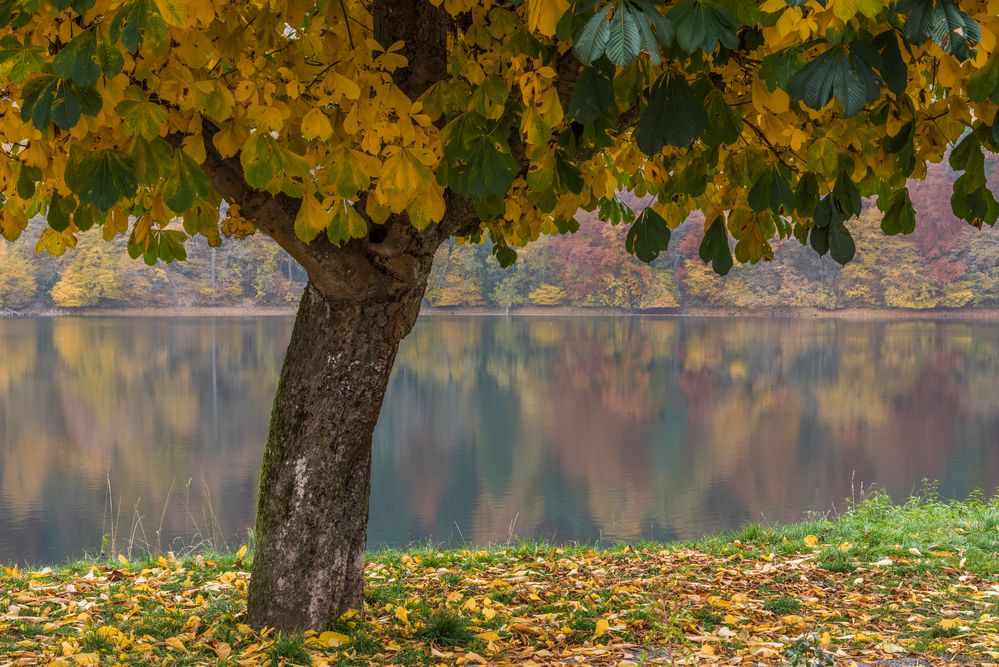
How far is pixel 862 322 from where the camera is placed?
58594 mm

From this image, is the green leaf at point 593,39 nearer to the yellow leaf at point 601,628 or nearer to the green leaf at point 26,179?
the green leaf at point 26,179

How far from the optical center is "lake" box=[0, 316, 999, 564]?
49.3ft

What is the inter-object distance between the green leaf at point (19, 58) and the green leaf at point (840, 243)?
2445 millimetres

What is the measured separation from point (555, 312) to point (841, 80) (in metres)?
62.5

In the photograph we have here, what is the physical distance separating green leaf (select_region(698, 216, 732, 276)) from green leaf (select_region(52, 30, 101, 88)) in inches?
81.9

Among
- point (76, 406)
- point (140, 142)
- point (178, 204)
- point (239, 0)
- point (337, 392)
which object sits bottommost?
point (76, 406)

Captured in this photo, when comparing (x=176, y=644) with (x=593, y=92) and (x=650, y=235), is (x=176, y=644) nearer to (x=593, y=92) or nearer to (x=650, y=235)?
(x=650, y=235)

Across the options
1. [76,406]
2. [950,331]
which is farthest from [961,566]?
[950,331]

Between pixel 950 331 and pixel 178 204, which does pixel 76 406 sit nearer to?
pixel 178 204

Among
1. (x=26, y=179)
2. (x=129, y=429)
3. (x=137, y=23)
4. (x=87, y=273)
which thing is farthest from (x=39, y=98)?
(x=87, y=273)

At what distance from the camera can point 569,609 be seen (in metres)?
4.77

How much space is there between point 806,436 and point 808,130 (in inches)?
776

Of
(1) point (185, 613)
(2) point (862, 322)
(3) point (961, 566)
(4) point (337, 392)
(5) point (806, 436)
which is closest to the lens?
(4) point (337, 392)

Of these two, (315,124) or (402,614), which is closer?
(315,124)
